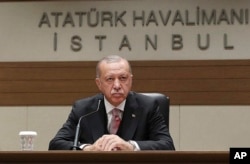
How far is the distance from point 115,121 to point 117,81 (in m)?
0.28

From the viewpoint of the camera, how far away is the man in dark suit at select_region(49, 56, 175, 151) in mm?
3871

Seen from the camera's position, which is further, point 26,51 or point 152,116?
point 26,51

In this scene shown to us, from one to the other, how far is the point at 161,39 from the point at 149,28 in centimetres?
18

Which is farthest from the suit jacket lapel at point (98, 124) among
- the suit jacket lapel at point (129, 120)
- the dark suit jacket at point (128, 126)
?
the suit jacket lapel at point (129, 120)

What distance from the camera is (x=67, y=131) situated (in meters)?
4.00

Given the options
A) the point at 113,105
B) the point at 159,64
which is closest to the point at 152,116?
the point at 113,105

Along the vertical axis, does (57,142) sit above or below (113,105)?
below

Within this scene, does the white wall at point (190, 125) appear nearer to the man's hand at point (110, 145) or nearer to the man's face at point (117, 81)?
the man's face at point (117, 81)

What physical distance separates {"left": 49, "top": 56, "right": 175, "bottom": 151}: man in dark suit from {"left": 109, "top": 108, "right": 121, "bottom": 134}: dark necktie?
0.02m

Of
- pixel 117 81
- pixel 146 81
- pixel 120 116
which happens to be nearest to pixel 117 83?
pixel 117 81

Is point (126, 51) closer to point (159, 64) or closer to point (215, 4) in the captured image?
point (159, 64)

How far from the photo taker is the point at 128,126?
388cm

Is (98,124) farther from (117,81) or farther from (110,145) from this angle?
(110,145)

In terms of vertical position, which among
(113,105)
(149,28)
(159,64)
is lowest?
(113,105)
